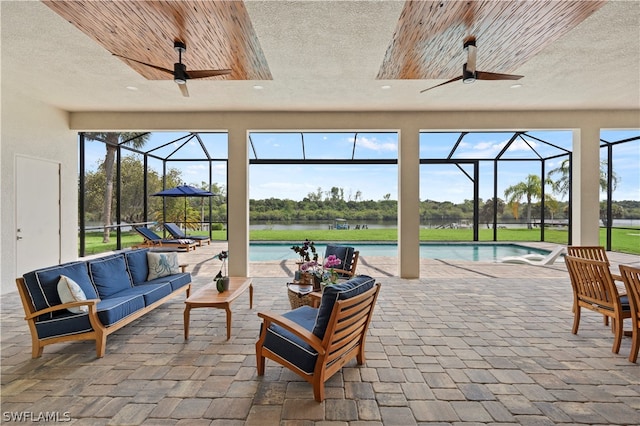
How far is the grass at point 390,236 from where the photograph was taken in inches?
348

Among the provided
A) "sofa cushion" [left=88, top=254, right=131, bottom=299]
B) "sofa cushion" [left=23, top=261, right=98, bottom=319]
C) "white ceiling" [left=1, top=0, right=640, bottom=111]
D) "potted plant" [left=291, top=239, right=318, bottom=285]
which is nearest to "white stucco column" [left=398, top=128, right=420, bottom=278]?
"white ceiling" [left=1, top=0, right=640, bottom=111]

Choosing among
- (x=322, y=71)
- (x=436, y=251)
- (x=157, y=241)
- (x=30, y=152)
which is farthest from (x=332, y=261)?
(x=436, y=251)

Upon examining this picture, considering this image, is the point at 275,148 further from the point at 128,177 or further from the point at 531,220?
the point at 531,220

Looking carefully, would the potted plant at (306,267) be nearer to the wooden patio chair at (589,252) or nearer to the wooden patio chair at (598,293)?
the wooden patio chair at (598,293)

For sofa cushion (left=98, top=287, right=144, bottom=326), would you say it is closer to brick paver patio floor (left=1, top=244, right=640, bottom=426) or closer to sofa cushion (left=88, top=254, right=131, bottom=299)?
sofa cushion (left=88, top=254, right=131, bottom=299)

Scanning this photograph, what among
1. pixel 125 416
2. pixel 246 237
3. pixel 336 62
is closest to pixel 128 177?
pixel 246 237

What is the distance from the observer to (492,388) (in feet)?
7.25

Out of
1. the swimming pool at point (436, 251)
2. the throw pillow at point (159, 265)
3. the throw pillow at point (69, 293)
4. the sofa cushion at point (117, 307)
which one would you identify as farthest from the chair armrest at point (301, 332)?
the swimming pool at point (436, 251)

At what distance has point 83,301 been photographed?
2576mm

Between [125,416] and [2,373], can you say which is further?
[2,373]

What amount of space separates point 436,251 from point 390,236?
3.60m

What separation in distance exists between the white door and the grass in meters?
4.28

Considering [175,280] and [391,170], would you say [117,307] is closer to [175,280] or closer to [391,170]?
[175,280]

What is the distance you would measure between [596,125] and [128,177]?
13423mm
